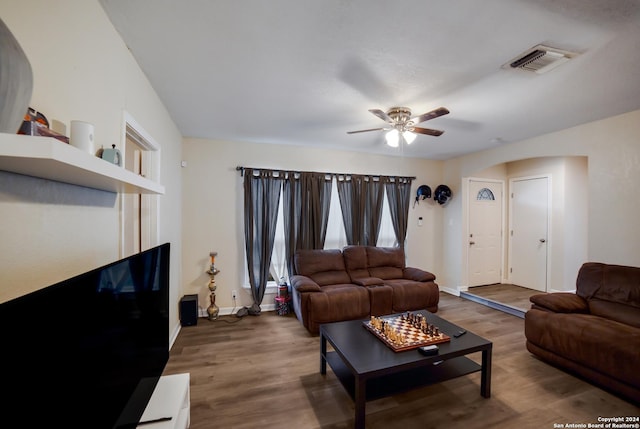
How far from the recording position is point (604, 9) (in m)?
1.38

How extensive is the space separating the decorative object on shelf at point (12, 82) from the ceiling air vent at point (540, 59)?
2433 millimetres

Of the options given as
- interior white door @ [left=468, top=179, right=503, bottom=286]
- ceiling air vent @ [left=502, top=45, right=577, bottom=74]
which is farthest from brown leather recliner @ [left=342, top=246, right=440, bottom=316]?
ceiling air vent @ [left=502, top=45, right=577, bottom=74]

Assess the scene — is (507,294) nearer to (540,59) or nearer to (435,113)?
(435,113)

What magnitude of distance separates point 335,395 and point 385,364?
609 millimetres

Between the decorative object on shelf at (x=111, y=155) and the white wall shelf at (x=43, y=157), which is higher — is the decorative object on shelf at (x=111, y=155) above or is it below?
above

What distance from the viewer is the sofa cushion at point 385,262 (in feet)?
13.7

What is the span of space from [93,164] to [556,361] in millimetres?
3669

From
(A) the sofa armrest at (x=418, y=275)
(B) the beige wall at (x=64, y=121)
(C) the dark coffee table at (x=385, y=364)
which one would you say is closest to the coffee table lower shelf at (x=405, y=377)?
(C) the dark coffee table at (x=385, y=364)

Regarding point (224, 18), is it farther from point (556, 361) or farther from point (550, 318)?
point (556, 361)

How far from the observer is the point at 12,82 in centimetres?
58

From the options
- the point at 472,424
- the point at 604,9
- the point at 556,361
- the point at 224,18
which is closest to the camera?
the point at 604,9

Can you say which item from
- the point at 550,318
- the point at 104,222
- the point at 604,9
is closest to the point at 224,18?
the point at 104,222

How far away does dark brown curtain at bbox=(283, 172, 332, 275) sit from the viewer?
4.04m

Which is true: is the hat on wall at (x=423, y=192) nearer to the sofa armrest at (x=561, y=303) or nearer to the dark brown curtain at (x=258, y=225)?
the sofa armrest at (x=561, y=303)
